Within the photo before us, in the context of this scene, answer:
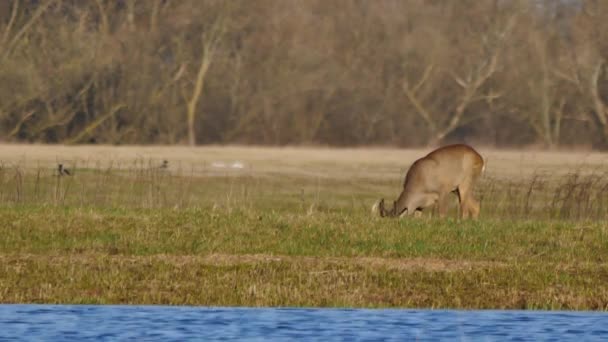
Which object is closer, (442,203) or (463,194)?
(442,203)

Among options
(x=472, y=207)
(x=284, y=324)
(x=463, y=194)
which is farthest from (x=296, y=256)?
(x=463, y=194)

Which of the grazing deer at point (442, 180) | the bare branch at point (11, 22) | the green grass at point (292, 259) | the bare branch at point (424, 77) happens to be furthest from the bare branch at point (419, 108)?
the grazing deer at point (442, 180)

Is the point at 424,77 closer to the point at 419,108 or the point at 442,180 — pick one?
the point at 419,108

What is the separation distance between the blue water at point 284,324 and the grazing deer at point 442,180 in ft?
32.4

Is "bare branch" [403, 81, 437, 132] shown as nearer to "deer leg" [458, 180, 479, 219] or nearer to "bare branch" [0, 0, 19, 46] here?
"bare branch" [0, 0, 19, 46]

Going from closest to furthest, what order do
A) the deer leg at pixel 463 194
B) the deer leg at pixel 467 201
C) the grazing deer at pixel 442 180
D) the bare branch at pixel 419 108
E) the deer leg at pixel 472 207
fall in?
the grazing deer at pixel 442 180, the deer leg at pixel 472 207, the deer leg at pixel 467 201, the deer leg at pixel 463 194, the bare branch at pixel 419 108

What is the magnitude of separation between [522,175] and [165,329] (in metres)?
26.0

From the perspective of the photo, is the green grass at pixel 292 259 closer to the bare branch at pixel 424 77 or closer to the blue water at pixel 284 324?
the blue water at pixel 284 324

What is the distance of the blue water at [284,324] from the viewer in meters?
12.4

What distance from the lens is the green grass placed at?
14953 millimetres

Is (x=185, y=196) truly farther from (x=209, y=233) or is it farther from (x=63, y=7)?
(x=63, y=7)

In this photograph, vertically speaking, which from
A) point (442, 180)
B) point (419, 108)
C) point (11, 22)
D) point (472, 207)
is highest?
point (11, 22)

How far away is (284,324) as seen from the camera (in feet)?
43.3

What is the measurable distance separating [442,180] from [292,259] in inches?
291
